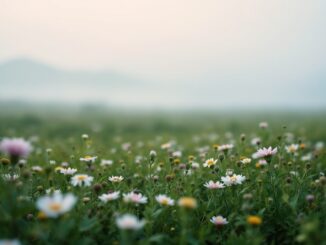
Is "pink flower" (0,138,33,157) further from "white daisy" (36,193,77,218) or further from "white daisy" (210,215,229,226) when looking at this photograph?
"white daisy" (210,215,229,226)

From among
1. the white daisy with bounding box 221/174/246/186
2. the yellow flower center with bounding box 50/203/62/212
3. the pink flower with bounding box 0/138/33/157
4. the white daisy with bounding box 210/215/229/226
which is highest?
the pink flower with bounding box 0/138/33/157

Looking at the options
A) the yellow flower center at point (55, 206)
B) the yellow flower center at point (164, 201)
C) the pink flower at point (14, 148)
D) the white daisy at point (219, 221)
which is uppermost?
Result: the pink flower at point (14, 148)

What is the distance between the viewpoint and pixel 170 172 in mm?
2586

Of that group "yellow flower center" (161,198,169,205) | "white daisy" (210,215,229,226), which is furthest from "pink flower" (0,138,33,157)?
"white daisy" (210,215,229,226)

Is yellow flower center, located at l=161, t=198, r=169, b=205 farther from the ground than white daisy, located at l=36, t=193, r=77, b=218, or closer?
closer

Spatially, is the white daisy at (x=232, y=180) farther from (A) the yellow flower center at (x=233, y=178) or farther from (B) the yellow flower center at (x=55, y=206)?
(B) the yellow flower center at (x=55, y=206)

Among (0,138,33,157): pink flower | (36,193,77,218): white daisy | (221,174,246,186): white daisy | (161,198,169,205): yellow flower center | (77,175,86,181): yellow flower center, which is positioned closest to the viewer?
(36,193,77,218): white daisy

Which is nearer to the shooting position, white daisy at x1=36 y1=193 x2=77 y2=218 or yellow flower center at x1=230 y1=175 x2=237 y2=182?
white daisy at x1=36 y1=193 x2=77 y2=218

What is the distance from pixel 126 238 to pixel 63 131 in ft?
30.3

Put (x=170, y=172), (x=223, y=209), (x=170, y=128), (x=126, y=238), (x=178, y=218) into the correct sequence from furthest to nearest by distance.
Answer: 1. (x=170, y=128)
2. (x=170, y=172)
3. (x=223, y=209)
4. (x=178, y=218)
5. (x=126, y=238)

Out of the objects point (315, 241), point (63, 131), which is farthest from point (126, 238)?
point (63, 131)

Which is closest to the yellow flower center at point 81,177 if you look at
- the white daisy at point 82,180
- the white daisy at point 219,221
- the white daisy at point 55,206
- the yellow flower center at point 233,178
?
the white daisy at point 82,180

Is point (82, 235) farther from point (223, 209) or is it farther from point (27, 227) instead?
point (223, 209)

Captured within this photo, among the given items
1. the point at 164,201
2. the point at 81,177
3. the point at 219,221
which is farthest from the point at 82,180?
the point at 219,221
